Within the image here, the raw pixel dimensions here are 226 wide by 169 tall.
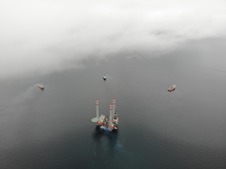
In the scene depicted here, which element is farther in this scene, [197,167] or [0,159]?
[0,159]

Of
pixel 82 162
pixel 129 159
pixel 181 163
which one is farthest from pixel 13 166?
pixel 181 163

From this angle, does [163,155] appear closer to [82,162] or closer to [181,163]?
[181,163]

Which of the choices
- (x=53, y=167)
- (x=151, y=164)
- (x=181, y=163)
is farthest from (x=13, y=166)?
(x=181, y=163)

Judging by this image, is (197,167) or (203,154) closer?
(197,167)

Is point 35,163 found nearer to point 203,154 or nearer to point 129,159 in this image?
point 129,159

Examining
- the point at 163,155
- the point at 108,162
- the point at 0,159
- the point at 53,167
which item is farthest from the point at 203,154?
the point at 0,159

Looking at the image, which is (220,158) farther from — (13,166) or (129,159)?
(13,166)
